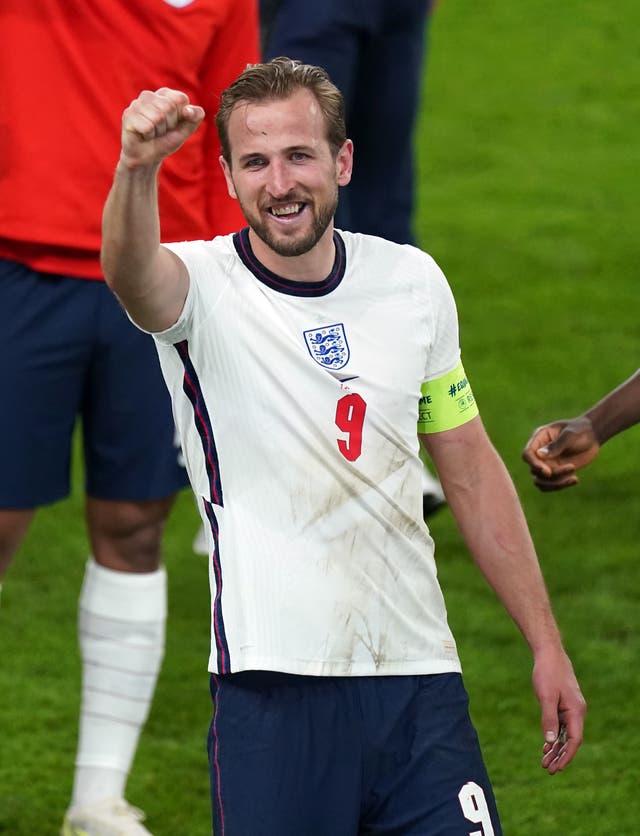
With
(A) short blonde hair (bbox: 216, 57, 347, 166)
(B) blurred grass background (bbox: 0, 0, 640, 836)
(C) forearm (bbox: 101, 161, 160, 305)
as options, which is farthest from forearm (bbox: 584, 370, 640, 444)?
(C) forearm (bbox: 101, 161, 160, 305)

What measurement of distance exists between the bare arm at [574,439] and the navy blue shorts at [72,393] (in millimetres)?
834

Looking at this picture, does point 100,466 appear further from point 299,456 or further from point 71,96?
point 299,456

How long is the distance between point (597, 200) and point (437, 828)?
24.4 ft

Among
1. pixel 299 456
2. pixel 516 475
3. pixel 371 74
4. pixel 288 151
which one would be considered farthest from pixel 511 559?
pixel 516 475

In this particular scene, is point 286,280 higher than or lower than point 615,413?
higher

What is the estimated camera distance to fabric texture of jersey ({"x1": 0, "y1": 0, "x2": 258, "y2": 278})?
12.1 ft

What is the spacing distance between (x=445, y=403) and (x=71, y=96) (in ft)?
3.72

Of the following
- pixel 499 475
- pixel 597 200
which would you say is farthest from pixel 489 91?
pixel 499 475

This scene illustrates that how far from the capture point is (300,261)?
292 cm

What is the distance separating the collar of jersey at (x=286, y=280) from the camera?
115 inches

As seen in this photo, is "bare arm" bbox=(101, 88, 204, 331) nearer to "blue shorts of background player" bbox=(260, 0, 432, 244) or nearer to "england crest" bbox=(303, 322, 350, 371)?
"england crest" bbox=(303, 322, 350, 371)

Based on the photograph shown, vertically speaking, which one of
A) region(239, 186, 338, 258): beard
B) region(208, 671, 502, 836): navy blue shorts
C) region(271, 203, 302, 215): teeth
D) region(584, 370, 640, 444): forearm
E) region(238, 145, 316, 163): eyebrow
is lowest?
region(208, 671, 502, 836): navy blue shorts

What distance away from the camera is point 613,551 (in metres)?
5.84

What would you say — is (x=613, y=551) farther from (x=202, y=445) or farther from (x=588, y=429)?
(x=202, y=445)
